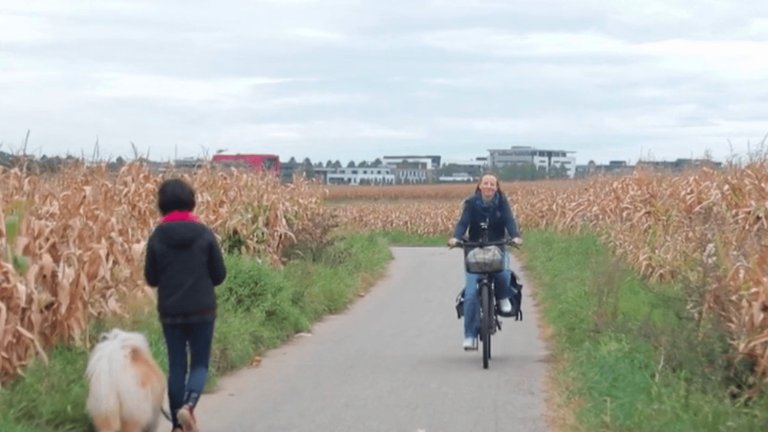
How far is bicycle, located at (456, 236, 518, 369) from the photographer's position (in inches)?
517

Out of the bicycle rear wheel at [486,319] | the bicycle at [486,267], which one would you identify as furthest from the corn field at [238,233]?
the bicycle rear wheel at [486,319]

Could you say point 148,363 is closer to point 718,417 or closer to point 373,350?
point 718,417

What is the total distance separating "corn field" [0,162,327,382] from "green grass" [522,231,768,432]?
4206 mm

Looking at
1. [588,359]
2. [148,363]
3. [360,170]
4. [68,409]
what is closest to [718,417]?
[588,359]

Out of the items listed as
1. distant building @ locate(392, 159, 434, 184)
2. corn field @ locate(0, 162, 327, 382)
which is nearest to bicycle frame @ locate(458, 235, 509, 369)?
corn field @ locate(0, 162, 327, 382)

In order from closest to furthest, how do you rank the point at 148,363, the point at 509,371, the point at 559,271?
1. the point at 148,363
2. the point at 509,371
3. the point at 559,271

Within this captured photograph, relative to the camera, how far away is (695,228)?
50.6 feet

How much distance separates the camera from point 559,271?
71.7 feet

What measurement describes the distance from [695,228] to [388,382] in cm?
534

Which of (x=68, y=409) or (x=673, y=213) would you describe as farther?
(x=673, y=213)

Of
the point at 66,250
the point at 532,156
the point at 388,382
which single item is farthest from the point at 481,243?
the point at 532,156

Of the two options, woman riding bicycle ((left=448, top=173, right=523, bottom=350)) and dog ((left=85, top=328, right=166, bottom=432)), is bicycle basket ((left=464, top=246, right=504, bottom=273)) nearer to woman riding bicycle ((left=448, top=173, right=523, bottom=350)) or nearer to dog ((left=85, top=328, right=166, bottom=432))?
woman riding bicycle ((left=448, top=173, right=523, bottom=350))

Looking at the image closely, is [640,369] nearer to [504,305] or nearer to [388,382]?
[388,382]

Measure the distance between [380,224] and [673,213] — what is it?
107ft
